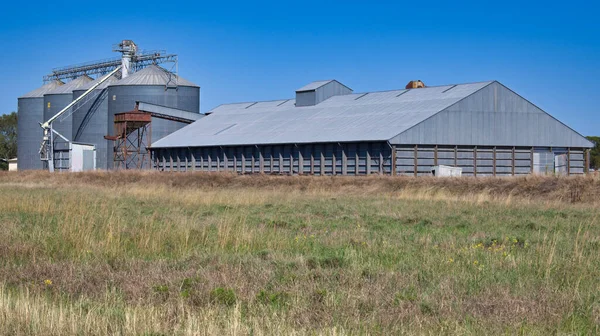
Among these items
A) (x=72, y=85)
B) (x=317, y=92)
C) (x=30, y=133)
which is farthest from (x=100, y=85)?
(x=317, y=92)

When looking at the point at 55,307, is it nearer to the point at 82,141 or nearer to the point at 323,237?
the point at 323,237

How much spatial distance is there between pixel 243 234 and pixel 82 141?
7285 centimetres

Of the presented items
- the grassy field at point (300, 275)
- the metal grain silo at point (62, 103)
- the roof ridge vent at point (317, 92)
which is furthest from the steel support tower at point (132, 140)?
the grassy field at point (300, 275)

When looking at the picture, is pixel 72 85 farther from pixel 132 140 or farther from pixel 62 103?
pixel 132 140

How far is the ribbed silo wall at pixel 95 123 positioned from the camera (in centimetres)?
8381

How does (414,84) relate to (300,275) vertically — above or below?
above

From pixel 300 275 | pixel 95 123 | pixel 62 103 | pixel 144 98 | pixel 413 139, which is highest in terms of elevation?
pixel 62 103

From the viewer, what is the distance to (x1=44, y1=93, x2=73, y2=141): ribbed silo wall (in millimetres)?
89750

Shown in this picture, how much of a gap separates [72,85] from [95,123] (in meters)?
Result: 12.5

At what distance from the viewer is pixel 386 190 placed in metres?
42.0

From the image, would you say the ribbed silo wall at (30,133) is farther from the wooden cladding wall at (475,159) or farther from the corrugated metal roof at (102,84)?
the wooden cladding wall at (475,159)

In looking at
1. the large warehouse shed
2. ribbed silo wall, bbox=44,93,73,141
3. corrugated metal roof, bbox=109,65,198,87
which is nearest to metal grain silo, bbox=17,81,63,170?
ribbed silo wall, bbox=44,93,73,141

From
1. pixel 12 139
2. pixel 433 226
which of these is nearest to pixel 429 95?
pixel 433 226

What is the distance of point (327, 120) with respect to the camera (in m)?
65.7
